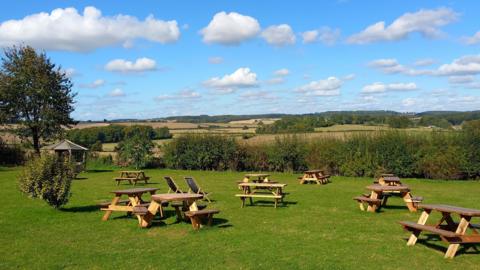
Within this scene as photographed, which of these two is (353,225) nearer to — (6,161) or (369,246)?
(369,246)

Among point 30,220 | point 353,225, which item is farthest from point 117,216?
point 353,225

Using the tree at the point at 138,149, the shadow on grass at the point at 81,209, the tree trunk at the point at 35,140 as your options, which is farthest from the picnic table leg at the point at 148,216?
the tree trunk at the point at 35,140

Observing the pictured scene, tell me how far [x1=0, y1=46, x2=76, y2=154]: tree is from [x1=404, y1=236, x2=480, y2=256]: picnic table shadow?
24.0m

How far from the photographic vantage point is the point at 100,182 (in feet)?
59.1

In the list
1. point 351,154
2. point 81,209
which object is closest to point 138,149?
point 351,154

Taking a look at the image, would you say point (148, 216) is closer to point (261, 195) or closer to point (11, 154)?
point (261, 195)

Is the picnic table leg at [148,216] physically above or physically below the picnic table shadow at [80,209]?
above

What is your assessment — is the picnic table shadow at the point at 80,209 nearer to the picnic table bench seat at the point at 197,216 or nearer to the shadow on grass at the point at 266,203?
the picnic table bench seat at the point at 197,216

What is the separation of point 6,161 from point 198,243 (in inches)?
984

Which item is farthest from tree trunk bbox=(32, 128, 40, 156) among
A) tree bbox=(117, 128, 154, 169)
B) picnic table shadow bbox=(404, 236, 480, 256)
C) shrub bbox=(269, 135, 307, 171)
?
picnic table shadow bbox=(404, 236, 480, 256)

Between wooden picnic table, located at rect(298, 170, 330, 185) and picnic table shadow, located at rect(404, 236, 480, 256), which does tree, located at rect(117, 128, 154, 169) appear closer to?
wooden picnic table, located at rect(298, 170, 330, 185)

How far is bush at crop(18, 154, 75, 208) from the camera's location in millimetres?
10328

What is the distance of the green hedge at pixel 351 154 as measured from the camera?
18672 mm

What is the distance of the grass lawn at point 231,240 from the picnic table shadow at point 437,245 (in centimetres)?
3
